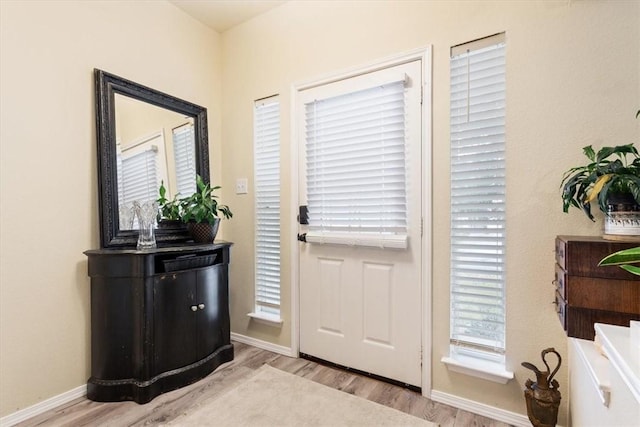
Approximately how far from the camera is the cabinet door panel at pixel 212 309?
2254 mm

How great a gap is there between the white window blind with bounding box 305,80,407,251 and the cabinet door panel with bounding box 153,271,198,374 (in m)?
0.96

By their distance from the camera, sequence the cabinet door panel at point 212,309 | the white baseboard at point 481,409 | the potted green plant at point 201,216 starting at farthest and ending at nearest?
the potted green plant at point 201,216, the cabinet door panel at point 212,309, the white baseboard at point 481,409

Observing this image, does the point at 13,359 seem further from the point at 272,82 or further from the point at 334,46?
the point at 334,46

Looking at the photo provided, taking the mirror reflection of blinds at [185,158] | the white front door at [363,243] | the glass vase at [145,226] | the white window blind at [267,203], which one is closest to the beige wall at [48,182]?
the glass vase at [145,226]

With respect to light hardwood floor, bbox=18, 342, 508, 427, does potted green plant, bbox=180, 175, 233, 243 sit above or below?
above

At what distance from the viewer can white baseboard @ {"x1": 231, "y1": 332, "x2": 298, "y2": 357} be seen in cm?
257

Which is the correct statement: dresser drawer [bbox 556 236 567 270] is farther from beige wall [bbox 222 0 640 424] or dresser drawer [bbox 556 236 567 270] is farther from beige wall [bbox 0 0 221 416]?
beige wall [bbox 0 0 221 416]

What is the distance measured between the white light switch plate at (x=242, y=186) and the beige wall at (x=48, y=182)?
42.9 inches

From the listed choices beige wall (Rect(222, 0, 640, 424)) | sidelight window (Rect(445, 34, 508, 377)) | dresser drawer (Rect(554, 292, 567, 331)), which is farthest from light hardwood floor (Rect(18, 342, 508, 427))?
dresser drawer (Rect(554, 292, 567, 331))

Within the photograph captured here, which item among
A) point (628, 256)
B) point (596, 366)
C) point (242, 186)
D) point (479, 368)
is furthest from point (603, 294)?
point (242, 186)

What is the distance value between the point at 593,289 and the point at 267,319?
85.2 inches

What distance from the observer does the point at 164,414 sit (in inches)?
71.0

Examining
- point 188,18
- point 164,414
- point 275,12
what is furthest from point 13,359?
point 275,12

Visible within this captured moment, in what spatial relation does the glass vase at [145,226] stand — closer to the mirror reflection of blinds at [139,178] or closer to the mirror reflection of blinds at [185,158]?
the mirror reflection of blinds at [139,178]
